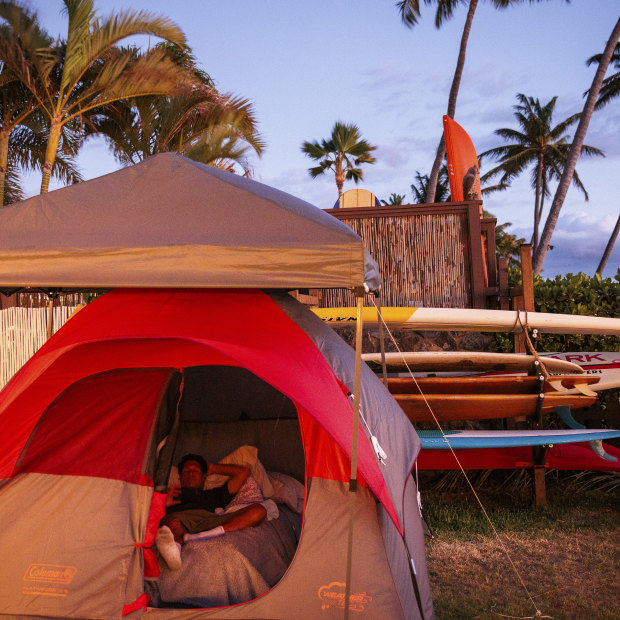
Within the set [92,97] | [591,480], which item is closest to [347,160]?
[92,97]

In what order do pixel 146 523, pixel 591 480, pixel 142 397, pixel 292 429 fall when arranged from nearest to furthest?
pixel 146 523
pixel 142 397
pixel 292 429
pixel 591 480

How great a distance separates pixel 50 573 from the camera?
3.48 metres

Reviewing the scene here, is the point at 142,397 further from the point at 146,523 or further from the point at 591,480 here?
the point at 591,480

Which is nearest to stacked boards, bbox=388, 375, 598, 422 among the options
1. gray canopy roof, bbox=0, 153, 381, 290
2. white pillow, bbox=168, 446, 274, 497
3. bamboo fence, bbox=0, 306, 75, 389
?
white pillow, bbox=168, 446, 274, 497

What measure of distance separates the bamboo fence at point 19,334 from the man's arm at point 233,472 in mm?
4289

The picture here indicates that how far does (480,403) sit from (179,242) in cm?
Answer: 386

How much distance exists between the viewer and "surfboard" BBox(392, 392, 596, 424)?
5.81 m

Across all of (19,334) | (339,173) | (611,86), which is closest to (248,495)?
(19,334)

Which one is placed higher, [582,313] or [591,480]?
[582,313]

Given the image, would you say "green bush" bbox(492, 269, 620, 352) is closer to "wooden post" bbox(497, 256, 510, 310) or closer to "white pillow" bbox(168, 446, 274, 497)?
"wooden post" bbox(497, 256, 510, 310)

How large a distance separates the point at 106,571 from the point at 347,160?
907 inches

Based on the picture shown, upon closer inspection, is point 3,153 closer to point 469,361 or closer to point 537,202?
point 469,361

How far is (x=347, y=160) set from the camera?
2509 centimetres

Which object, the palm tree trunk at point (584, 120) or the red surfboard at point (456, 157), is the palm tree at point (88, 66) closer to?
the red surfboard at point (456, 157)
